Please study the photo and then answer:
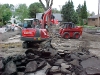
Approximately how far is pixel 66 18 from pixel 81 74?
49.6 m

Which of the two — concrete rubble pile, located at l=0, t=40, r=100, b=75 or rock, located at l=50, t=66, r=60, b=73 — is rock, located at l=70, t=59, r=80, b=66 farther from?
rock, located at l=50, t=66, r=60, b=73

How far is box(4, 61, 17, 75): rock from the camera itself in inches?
264

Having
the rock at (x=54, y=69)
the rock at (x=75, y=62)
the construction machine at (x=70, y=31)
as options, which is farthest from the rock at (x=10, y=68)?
the construction machine at (x=70, y=31)

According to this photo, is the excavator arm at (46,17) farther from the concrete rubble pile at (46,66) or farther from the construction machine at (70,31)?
the concrete rubble pile at (46,66)

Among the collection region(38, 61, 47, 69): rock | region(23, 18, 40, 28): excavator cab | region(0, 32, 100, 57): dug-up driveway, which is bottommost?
region(0, 32, 100, 57): dug-up driveway

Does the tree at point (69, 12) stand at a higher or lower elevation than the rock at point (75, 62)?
higher

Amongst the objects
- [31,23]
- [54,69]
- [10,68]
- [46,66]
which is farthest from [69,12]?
[10,68]

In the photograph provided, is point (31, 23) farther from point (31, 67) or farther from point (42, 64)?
point (31, 67)

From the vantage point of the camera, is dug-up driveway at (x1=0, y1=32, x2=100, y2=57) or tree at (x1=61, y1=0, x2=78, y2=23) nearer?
dug-up driveway at (x1=0, y1=32, x2=100, y2=57)

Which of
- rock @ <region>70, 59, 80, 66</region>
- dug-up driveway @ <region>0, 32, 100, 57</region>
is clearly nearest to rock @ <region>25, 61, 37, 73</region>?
rock @ <region>70, 59, 80, 66</region>

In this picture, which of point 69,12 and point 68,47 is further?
point 69,12

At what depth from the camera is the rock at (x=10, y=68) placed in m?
6.72

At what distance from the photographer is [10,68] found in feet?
22.7

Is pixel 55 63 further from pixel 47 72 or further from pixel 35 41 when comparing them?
pixel 35 41
